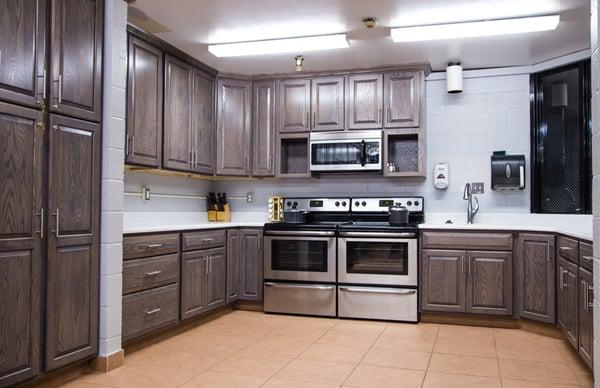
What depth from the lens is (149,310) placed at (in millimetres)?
3570

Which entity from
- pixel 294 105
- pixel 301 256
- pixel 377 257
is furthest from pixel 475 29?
pixel 301 256


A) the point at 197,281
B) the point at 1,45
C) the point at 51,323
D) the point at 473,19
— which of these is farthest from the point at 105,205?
the point at 473,19

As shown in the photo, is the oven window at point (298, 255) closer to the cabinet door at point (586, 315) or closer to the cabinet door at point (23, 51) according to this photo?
the cabinet door at point (586, 315)

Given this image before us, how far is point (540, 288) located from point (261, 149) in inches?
114

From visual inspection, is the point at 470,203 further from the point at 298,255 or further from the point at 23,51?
the point at 23,51

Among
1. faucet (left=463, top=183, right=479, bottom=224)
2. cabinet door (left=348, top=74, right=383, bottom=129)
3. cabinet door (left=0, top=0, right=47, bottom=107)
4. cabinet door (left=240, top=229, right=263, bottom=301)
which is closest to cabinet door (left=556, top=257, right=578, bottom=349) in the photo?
faucet (left=463, top=183, right=479, bottom=224)

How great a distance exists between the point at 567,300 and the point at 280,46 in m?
2.96

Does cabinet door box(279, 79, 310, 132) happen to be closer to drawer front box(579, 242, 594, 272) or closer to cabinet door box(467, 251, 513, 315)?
cabinet door box(467, 251, 513, 315)

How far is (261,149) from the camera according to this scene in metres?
5.20

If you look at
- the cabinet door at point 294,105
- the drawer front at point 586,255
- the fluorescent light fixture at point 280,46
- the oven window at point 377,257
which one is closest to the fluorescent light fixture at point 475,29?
the fluorescent light fixture at point 280,46

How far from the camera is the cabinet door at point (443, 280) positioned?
4.35 metres

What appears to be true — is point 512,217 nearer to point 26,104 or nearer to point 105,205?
point 105,205

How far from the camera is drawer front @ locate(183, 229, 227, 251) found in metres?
4.07

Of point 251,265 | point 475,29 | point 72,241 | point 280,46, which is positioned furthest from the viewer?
point 251,265
